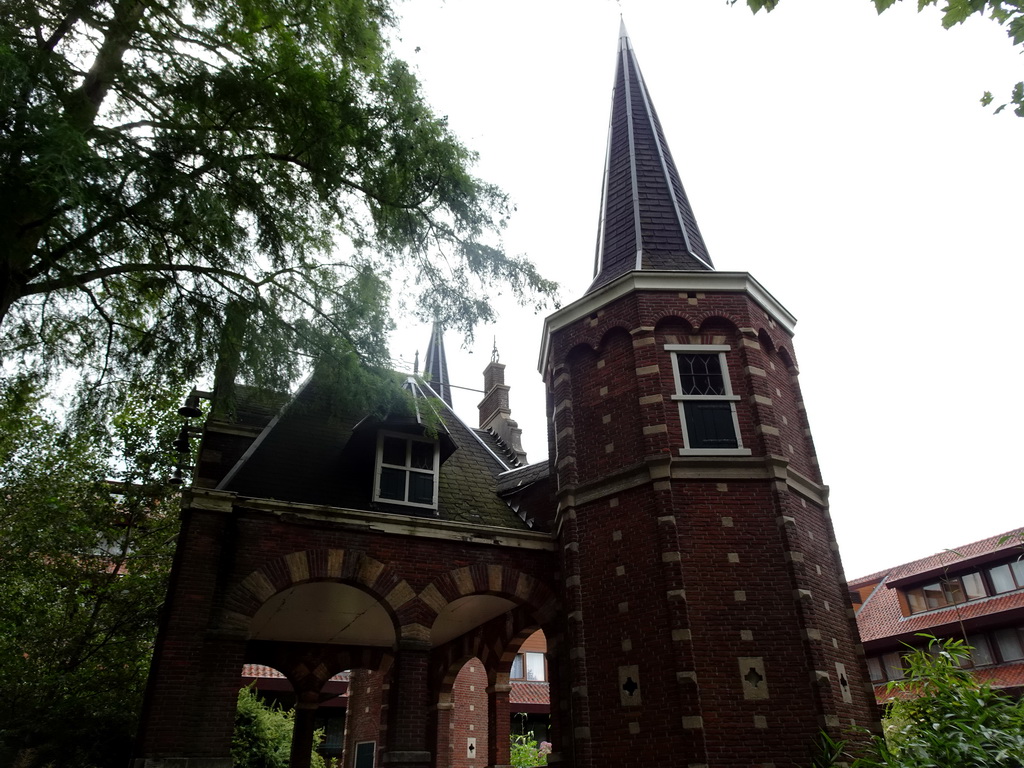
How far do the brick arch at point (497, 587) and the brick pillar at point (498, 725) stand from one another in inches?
155

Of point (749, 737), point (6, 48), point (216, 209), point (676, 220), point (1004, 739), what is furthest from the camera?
point (676, 220)

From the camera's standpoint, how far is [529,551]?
587 inches

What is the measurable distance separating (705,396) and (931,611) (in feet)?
86.3

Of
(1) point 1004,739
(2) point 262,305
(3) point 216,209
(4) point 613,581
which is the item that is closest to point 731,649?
(4) point 613,581

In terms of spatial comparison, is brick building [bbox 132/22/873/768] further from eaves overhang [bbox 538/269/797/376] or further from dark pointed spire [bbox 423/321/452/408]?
dark pointed spire [bbox 423/321/452/408]

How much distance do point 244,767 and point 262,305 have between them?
17.5m

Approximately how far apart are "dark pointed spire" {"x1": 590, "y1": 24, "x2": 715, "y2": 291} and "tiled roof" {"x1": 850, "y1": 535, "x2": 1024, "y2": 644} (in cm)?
1948

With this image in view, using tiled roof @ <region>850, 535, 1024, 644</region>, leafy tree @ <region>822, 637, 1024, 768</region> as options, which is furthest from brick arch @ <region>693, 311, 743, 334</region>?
tiled roof @ <region>850, 535, 1024, 644</region>

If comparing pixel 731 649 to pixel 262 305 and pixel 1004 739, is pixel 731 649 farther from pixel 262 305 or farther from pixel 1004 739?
pixel 262 305

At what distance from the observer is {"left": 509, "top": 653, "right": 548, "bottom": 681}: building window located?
35.6m

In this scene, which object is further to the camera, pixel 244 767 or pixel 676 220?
pixel 244 767

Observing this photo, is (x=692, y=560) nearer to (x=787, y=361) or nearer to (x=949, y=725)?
(x=949, y=725)

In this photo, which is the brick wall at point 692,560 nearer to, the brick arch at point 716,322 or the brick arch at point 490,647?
the brick arch at point 716,322

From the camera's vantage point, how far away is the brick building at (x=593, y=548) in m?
11.6
